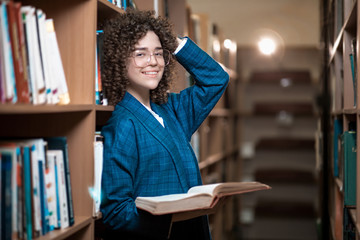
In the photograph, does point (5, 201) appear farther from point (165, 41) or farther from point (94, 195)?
point (165, 41)

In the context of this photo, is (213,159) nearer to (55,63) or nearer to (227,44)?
(227,44)

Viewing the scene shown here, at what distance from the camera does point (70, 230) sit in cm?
122

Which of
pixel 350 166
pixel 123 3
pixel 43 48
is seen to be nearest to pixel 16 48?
pixel 43 48

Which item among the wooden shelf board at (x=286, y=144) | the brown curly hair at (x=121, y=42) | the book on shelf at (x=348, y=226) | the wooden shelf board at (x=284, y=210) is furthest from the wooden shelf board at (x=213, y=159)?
the brown curly hair at (x=121, y=42)

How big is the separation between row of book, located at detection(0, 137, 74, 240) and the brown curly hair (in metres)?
0.37

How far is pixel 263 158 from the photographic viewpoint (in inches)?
203

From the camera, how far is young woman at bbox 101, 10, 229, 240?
1.38 m

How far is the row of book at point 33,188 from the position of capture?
984 mm

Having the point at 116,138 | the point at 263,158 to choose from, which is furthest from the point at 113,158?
the point at 263,158

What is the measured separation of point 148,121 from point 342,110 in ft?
2.80

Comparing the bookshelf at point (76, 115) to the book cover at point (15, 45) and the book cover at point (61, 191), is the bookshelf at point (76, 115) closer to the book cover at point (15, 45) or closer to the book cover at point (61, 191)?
the book cover at point (61, 191)

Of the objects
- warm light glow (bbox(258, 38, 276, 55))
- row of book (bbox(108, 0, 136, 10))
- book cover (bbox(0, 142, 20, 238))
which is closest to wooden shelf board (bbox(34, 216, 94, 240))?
book cover (bbox(0, 142, 20, 238))

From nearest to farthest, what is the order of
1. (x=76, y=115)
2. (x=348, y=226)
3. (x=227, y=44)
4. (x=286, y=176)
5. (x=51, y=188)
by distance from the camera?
(x=51, y=188)
(x=76, y=115)
(x=348, y=226)
(x=227, y=44)
(x=286, y=176)

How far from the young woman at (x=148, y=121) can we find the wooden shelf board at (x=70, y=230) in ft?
0.24
